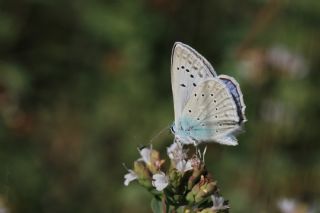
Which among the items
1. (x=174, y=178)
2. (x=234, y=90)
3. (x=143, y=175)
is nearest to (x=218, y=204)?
(x=174, y=178)

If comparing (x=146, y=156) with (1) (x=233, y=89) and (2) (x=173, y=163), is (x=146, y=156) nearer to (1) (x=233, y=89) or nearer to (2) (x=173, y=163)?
(2) (x=173, y=163)

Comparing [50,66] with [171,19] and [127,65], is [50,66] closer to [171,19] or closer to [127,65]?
[127,65]

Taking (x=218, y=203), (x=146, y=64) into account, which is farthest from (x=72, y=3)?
(x=218, y=203)

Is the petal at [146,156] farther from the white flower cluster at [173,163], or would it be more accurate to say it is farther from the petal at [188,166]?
the petal at [188,166]

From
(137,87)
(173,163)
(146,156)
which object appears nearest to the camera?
(173,163)

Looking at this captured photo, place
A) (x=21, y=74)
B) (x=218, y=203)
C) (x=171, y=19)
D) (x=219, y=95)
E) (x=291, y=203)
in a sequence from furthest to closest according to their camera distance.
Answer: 1. (x=171, y=19)
2. (x=21, y=74)
3. (x=291, y=203)
4. (x=219, y=95)
5. (x=218, y=203)

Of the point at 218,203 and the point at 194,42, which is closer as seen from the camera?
the point at 218,203

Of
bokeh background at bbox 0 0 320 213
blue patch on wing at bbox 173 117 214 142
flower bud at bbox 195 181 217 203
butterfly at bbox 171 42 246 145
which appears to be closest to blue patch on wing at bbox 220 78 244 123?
butterfly at bbox 171 42 246 145

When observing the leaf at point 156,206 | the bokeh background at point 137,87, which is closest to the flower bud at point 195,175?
the leaf at point 156,206
